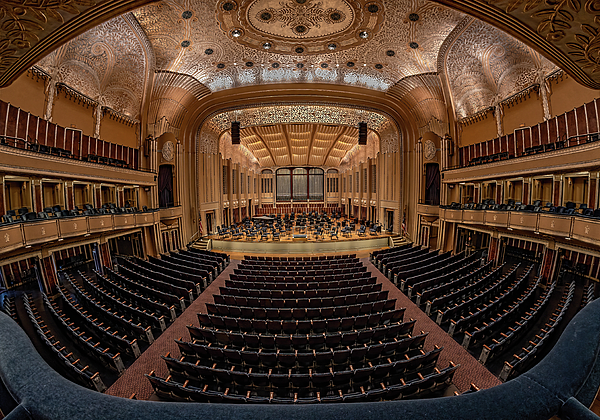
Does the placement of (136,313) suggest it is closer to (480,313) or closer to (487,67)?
(480,313)

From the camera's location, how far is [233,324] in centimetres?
622

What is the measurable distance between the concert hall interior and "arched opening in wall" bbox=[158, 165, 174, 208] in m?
0.17

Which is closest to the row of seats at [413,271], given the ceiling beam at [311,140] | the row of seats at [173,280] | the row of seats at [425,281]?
the row of seats at [425,281]

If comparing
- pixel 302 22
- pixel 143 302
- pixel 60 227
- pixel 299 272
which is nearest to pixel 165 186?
pixel 60 227

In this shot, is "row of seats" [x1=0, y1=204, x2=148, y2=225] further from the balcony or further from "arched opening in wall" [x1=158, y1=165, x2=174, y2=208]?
"arched opening in wall" [x1=158, y1=165, x2=174, y2=208]

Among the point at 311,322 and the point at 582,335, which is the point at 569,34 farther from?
the point at 311,322

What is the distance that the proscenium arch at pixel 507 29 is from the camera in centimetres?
293

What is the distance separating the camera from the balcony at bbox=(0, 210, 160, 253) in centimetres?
690

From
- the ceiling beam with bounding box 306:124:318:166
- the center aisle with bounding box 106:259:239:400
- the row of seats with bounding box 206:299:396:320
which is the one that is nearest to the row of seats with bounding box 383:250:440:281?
the row of seats with bounding box 206:299:396:320

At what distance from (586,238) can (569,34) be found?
680 centimetres

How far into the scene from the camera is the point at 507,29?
3.67 meters

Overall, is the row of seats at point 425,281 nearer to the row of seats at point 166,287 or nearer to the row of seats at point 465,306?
the row of seats at point 465,306

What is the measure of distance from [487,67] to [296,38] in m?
9.08

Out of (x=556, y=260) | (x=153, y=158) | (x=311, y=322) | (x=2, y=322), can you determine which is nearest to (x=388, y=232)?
(x=556, y=260)
